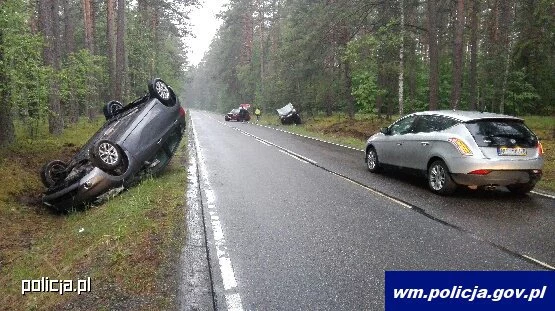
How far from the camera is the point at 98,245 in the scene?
5.91m

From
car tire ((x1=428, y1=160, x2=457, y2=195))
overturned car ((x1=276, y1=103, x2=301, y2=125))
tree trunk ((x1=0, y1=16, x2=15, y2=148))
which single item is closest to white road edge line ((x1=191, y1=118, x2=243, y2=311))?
→ car tire ((x1=428, y1=160, x2=457, y2=195))

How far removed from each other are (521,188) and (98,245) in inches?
304

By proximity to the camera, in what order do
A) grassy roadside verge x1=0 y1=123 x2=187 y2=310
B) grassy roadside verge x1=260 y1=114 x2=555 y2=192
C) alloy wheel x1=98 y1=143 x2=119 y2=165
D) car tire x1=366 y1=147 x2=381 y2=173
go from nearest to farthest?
grassy roadside verge x1=0 y1=123 x2=187 y2=310
alloy wheel x1=98 y1=143 x2=119 y2=165
grassy roadside verge x1=260 y1=114 x2=555 y2=192
car tire x1=366 y1=147 x2=381 y2=173

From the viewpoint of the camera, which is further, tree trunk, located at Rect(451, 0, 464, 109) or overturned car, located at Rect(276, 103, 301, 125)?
overturned car, located at Rect(276, 103, 301, 125)

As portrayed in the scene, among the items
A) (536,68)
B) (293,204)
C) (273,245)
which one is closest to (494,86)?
(536,68)

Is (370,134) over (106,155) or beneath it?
over

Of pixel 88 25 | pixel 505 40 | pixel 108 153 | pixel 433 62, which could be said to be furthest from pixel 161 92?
pixel 505 40

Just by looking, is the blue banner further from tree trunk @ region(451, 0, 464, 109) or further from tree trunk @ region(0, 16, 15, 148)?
tree trunk @ region(451, 0, 464, 109)

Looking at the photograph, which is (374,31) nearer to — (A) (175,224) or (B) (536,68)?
(B) (536,68)

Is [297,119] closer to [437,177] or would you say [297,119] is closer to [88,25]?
[88,25]

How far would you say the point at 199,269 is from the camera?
4973 mm

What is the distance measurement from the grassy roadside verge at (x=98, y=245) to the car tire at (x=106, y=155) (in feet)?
2.24

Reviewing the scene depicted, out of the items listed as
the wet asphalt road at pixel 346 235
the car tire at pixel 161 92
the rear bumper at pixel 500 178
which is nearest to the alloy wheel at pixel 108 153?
the wet asphalt road at pixel 346 235

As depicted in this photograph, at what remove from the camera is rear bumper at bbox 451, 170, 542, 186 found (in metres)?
7.91
